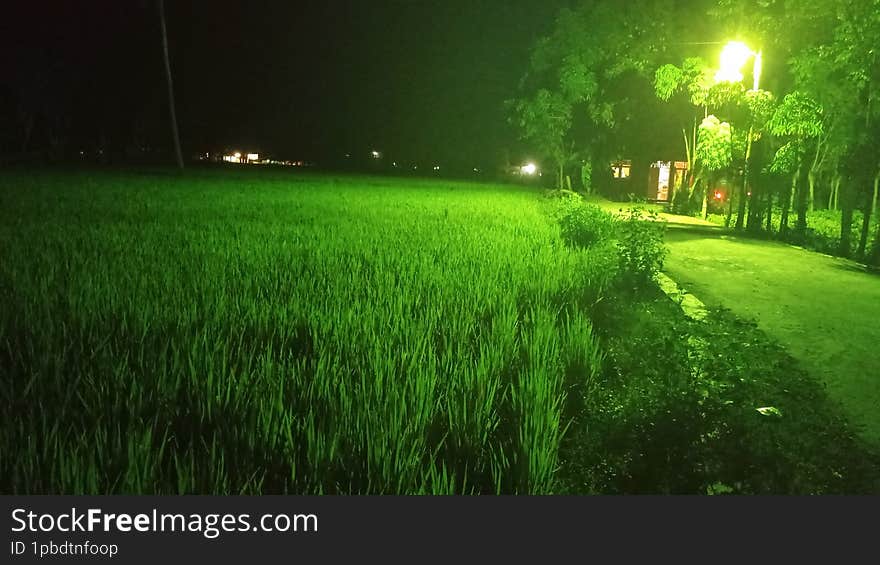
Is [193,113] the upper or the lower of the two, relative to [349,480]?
upper

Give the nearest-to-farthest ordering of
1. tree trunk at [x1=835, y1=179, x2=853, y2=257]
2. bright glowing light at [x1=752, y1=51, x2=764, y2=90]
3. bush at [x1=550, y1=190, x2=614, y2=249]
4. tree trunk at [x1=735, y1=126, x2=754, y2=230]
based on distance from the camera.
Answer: bush at [x1=550, y1=190, x2=614, y2=249] < tree trunk at [x1=835, y1=179, x2=853, y2=257] < bright glowing light at [x1=752, y1=51, x2=764, y2=90] < tree trunk at [x1=735, y1=126, x2=754, y2=230]

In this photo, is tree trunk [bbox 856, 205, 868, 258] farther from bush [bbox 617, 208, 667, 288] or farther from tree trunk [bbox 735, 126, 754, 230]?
bush [bbox 617, 208, 667, 288]

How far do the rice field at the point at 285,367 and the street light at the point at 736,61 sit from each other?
24.5 ft

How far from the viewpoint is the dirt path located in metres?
3.61

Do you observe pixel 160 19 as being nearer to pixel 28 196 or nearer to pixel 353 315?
pixel 28 196

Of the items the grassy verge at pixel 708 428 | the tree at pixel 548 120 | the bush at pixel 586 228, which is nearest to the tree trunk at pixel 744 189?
the bush at pixel 586 228

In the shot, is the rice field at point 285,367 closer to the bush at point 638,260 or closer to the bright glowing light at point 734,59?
the bush at point 638,260

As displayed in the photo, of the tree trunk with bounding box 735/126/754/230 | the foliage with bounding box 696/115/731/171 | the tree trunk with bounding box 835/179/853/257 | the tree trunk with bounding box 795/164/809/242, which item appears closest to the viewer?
the tree trunk with bounding box 835/179/853/257

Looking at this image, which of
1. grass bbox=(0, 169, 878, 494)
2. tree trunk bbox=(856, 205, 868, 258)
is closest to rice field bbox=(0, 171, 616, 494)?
grass bbox=(0, 169, 878, 494)

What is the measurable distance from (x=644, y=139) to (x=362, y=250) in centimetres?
2236

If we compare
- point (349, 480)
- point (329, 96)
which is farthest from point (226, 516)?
point (329, 96)

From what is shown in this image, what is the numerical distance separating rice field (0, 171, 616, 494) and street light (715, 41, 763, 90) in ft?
24.5

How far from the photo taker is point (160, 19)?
29047mm

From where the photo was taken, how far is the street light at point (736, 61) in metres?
11.9
